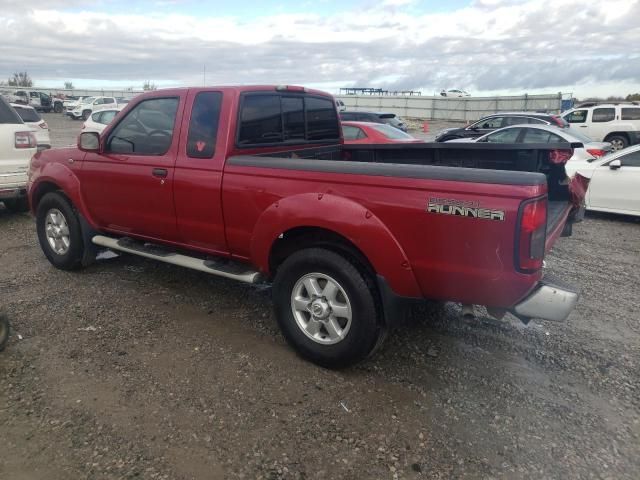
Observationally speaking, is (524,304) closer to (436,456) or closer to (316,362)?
(436,456)

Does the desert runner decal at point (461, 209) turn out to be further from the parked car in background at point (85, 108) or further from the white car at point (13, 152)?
the parked car in background at point (85, 108)

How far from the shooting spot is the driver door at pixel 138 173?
4371mm

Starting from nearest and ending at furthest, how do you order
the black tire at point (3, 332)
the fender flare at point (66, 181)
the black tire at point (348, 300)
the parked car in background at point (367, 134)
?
the black tire at point (348, 300) < the black tire at point (3, 332) < the fender flare at point (66, 181) < the parked car in background at point (367, 134)

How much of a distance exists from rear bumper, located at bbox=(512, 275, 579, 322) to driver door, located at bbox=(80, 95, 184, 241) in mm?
2831

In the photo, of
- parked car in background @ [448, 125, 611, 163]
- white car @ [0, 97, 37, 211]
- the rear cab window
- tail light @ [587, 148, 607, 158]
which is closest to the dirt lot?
the rear cab window

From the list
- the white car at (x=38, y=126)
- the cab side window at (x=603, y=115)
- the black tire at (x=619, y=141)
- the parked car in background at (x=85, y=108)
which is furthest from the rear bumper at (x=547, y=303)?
the parked car in background at (x=85, y=108)

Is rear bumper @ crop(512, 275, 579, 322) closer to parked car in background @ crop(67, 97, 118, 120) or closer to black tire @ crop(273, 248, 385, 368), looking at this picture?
black tire @ crop(273, 248, 385, 368)

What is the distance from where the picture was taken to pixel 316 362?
3682mm

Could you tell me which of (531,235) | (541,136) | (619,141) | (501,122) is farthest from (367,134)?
(619,141)

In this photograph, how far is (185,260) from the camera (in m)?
4.39

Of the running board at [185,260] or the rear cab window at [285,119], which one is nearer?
the running board at [185,260]

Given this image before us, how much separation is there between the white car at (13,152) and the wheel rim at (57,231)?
241cm

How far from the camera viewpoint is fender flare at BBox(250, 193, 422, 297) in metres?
3.19

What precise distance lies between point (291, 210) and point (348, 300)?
0.72 meters
